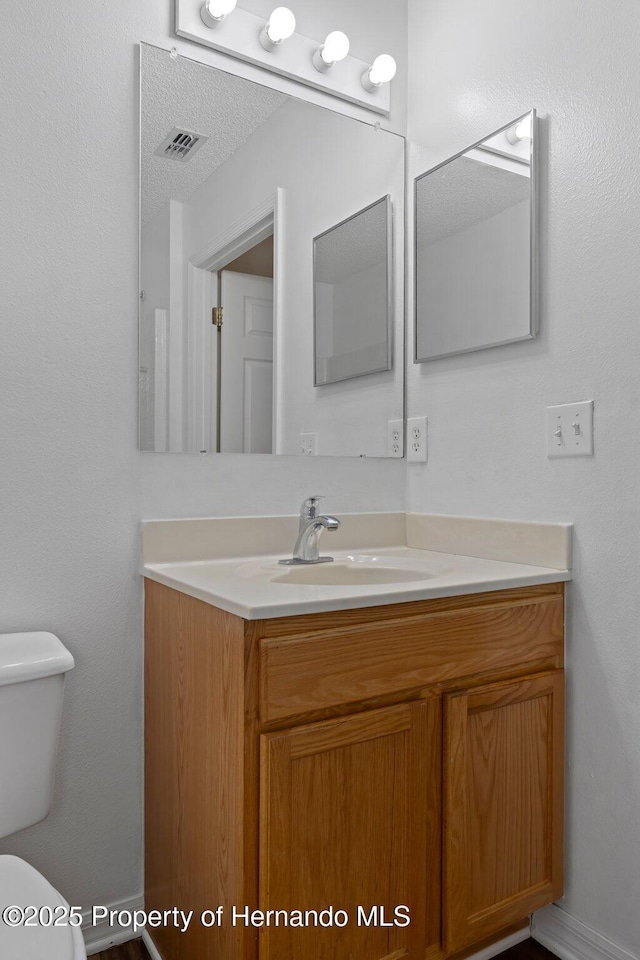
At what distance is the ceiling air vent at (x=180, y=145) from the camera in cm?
150

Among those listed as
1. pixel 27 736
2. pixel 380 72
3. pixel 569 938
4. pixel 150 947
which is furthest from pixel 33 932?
pixel 380 72

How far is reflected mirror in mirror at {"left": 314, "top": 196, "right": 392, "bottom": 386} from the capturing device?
1.75m

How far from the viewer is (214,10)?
4.95 ft

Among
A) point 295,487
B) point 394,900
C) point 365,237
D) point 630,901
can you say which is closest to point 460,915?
point 394,900

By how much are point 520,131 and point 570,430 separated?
696 millimetres

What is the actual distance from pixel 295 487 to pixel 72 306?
672 mm

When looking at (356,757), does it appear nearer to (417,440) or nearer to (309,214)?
(417,440)

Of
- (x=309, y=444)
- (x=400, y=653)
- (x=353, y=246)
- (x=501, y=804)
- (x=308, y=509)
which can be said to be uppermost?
(x=353, y=246)

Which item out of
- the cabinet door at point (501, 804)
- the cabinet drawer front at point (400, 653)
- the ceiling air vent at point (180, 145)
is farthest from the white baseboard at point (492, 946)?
the ceiling air vent at point (180, 145)

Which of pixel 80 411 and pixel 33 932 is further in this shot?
pixel 80 411

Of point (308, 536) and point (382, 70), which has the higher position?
point (382, 70)

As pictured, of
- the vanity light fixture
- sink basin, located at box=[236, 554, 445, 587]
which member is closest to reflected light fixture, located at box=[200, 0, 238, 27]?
the vanity light fixture

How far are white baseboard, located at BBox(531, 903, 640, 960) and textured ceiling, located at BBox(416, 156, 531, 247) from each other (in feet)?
5.15

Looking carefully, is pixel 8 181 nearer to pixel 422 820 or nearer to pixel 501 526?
pixel 501 526
